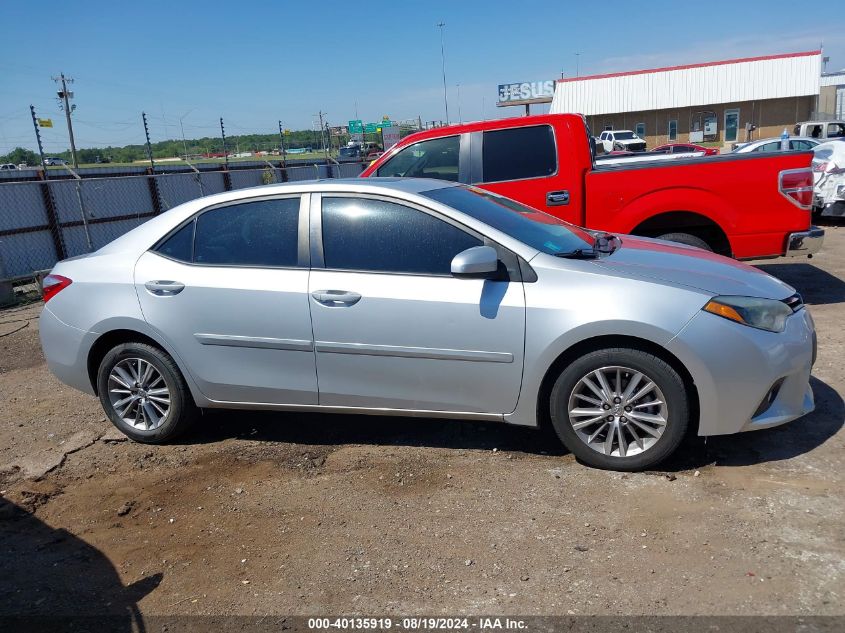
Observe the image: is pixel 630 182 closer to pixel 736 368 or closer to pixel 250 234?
pixel 736 368

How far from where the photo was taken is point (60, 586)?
3.24m

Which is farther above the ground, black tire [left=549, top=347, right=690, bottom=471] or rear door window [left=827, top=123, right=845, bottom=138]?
rear door window [left=827, top=123, right=845, bottom=138]

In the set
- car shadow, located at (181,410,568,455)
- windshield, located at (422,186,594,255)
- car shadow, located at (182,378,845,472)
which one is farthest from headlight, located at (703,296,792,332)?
car shadow, located at (181,410,568,455)

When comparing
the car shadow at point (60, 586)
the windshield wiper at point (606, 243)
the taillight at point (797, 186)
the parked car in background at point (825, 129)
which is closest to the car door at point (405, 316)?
the windshield wiper at point (606, 243)

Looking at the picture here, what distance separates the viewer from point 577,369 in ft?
12.3

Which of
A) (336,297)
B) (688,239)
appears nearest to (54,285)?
Result: (336,297)

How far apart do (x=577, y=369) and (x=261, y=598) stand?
197 centimetres

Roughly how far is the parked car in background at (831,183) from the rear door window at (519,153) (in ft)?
24.5

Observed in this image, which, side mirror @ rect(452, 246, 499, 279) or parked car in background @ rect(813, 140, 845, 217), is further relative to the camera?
parked car in background @ rect(813, 140, 845, 217)

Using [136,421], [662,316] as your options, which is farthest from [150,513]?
[662,316]

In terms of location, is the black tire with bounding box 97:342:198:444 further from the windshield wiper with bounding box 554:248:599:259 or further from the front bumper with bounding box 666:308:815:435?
the front bumper with bounding box 666:308:815:435

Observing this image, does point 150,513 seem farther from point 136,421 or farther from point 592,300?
point 592,300

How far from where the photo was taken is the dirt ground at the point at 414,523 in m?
2.95

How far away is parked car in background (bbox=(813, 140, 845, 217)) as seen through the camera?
39.5 feet
